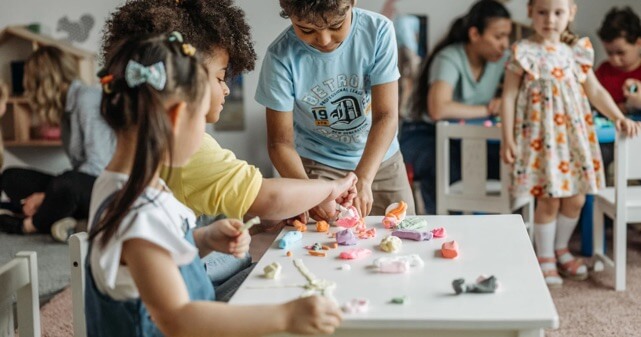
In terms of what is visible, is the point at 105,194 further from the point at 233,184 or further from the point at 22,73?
the point at 22,73

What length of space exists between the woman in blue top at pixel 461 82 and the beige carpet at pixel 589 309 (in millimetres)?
755

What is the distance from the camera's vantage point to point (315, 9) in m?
1.69

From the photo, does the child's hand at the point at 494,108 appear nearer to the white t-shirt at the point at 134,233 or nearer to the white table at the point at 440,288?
the white table at the point at 440,288

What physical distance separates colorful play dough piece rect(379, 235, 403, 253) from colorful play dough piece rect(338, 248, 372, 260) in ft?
0.10

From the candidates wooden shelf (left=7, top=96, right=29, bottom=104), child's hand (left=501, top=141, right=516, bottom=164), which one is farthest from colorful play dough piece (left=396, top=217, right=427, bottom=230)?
wooden shelf (left=7, top=96, right=29, bottom=104)

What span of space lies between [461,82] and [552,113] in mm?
716

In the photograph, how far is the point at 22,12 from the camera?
167 inches

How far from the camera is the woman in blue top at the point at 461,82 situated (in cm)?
346

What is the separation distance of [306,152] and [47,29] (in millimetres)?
2557

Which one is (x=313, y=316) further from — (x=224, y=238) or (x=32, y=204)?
(x=32, y=204)

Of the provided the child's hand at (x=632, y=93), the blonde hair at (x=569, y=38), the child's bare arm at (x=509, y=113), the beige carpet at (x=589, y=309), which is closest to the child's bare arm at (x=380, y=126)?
the beige carpet at (x=589, y=309)

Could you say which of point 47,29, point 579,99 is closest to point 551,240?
point 579,99

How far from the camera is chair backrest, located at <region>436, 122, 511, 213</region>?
9.87ft

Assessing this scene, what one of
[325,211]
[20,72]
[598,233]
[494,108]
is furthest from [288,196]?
[20,72]
